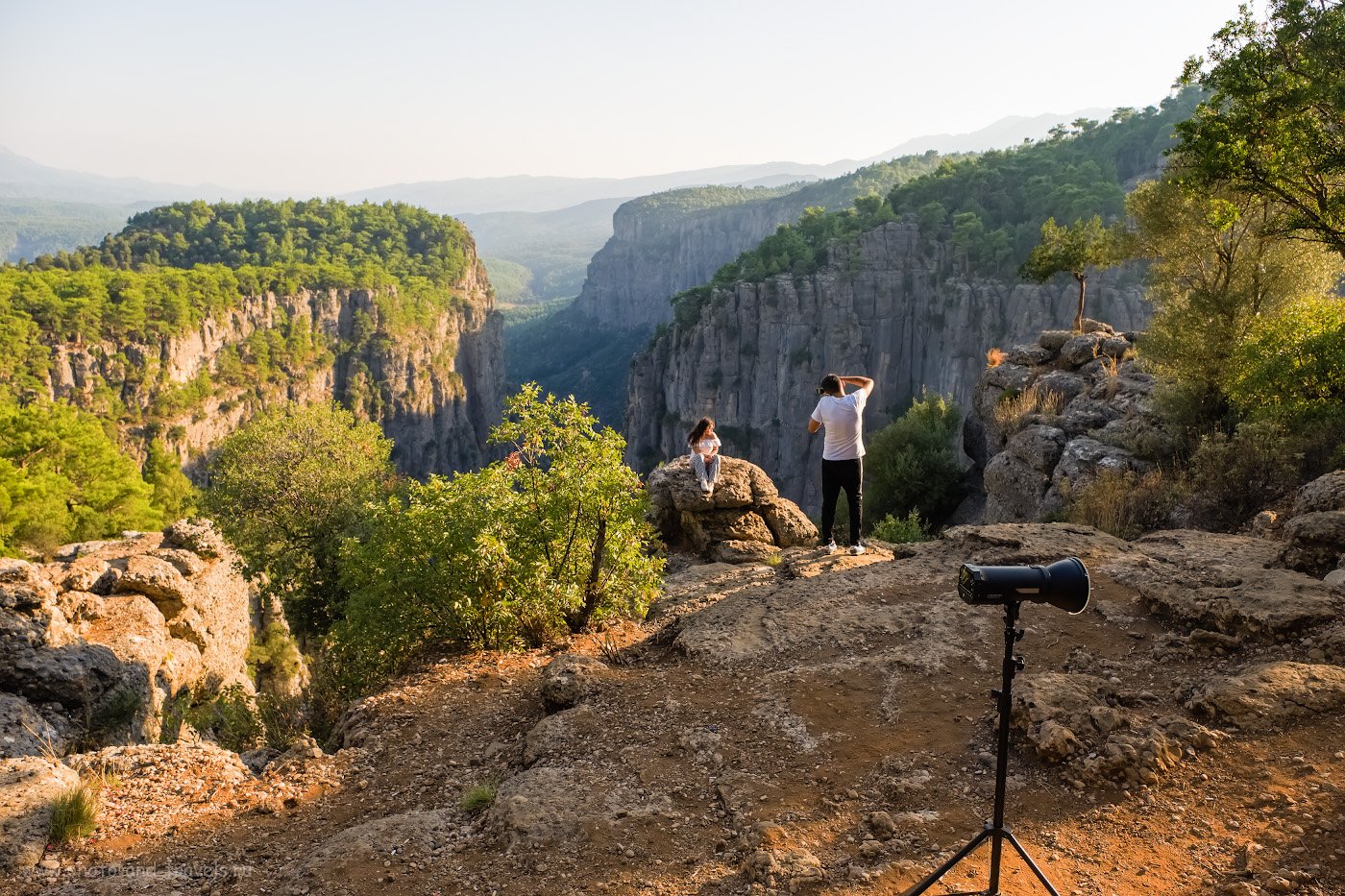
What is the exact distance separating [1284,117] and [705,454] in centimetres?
874

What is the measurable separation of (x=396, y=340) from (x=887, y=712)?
93986 millimetres

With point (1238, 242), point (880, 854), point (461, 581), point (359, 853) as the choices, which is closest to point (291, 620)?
point (461, 581)

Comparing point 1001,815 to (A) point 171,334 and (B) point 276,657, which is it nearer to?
(B) point 276,657

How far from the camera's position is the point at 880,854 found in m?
4.21

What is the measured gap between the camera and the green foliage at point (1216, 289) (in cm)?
1353

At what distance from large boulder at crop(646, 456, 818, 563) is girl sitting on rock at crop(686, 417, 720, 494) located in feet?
1.70

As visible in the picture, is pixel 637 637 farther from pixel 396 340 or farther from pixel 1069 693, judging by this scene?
pixel 396 340

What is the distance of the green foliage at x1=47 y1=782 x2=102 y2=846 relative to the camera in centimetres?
492

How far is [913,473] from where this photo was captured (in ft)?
90.0

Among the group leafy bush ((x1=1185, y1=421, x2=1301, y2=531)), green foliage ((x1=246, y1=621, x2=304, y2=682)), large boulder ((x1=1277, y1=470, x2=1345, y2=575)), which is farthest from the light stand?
green foliage ((x1=246, y1=621, x2=304, y2=682))

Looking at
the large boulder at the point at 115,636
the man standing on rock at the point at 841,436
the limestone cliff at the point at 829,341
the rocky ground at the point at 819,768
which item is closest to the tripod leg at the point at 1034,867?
the rocky ground at the point at 819,768

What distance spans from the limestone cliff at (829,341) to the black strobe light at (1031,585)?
6480 centimetres

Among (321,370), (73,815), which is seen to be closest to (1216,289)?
(73,815)

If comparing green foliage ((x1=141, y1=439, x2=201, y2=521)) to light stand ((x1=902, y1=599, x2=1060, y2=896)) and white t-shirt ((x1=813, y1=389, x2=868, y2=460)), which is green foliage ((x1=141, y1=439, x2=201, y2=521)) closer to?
white t-shirt ((x1=813, y1=389, x2=868, y2=460))
